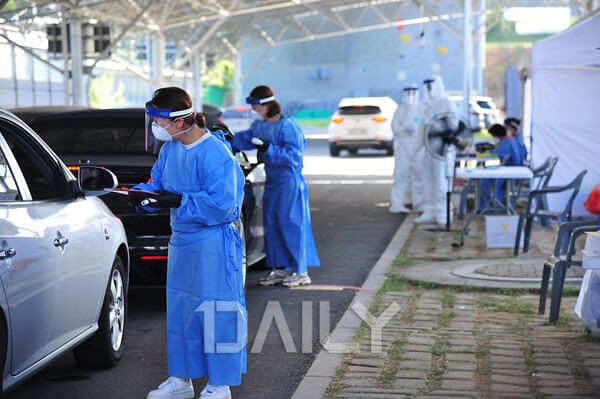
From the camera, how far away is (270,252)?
10.1m

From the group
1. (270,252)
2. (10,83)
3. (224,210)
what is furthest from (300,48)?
(224,210)

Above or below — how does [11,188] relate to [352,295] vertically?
above

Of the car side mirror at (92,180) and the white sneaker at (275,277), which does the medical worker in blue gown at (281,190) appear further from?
the car side mirror at (92,180)

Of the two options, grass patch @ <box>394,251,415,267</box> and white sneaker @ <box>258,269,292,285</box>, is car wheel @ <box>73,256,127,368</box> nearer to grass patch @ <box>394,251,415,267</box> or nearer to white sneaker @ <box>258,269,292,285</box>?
white sneaker @ <box>258,269,292,285</box>

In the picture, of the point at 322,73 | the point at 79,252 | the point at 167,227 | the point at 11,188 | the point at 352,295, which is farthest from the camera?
the point at 322,73

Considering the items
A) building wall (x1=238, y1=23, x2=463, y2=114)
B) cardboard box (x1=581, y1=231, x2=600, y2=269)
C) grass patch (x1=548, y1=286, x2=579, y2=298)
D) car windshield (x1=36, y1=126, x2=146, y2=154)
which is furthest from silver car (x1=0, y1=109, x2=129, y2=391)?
building wall (x1=238, y1=23, x2=463, y2=114)

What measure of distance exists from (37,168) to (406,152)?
1245 centimetres

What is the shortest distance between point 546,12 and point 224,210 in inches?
1859

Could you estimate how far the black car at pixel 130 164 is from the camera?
27.4 feet

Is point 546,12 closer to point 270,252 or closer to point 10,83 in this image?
point 10,83

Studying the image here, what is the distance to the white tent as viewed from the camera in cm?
1560

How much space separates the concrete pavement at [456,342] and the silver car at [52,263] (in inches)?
50.5

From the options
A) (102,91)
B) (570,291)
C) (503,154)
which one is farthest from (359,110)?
(570,291)

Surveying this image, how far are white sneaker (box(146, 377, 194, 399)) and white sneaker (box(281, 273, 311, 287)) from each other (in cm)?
407
